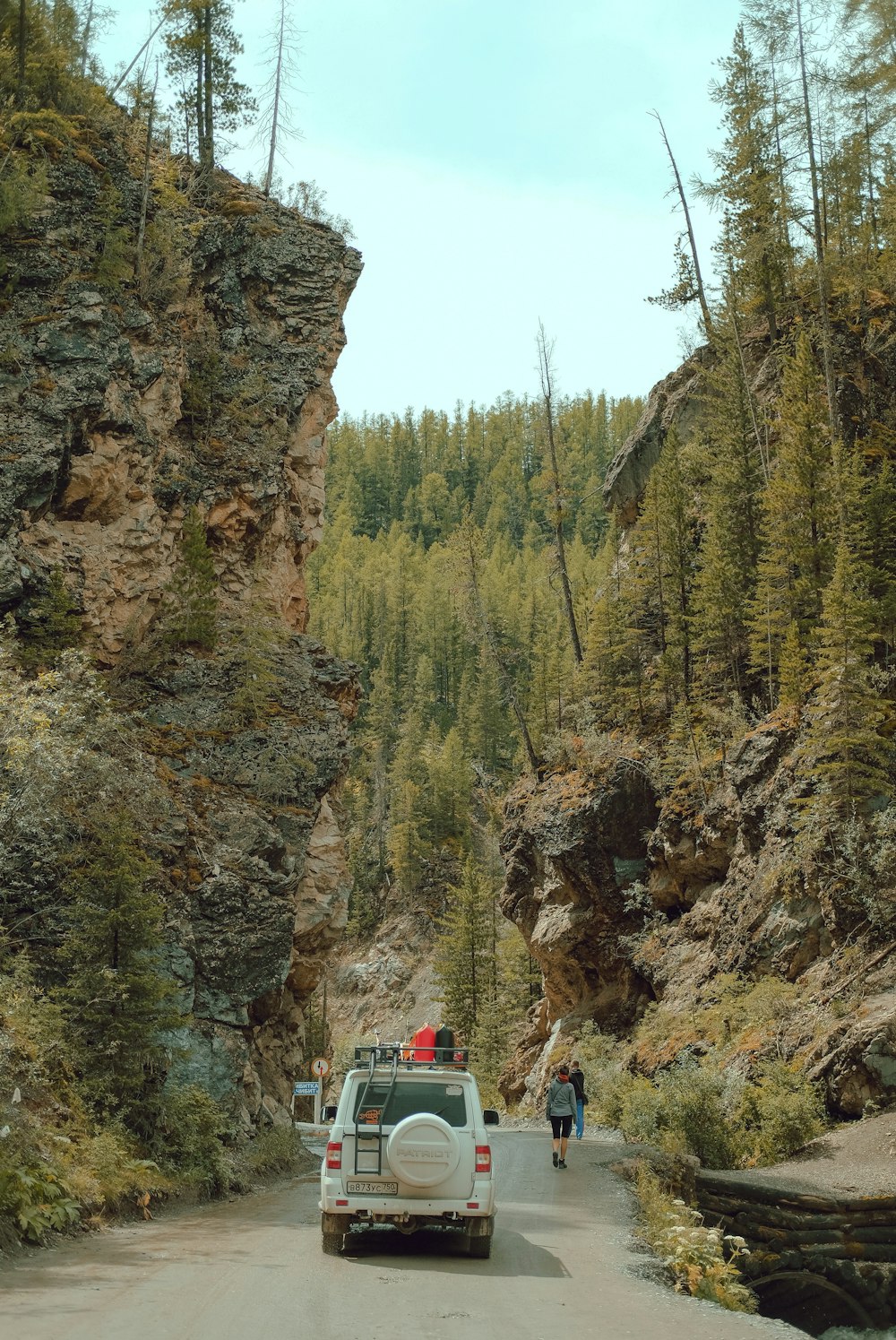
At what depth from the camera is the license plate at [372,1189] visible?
10508mm

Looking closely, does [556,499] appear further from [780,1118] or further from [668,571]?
[780,1118]

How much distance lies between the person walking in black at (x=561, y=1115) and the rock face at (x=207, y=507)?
5834mm

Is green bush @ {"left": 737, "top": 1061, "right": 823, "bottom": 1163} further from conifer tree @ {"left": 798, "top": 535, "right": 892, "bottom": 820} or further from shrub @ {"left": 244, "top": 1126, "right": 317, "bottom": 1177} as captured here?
shrub @ {"left": 244, "top": 1126, "right": 317, "bottom": 1177}

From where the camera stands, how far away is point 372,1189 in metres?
10.5

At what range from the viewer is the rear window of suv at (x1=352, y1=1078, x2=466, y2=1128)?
11.1 m

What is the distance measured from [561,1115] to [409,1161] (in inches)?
348

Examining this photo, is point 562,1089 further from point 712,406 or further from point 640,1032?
point 712,406

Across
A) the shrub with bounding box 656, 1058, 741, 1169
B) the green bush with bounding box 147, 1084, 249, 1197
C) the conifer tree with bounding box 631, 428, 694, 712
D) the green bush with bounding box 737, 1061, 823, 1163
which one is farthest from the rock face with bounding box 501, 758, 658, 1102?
the green bush with bounding box 147, 1084, 249, 1197

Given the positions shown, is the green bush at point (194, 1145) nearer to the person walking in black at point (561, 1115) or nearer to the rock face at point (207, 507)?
the rock face at point (207, 507)

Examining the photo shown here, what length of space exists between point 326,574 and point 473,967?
81067mm

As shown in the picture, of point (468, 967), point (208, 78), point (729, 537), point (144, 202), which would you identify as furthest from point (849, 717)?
point (468, 967)

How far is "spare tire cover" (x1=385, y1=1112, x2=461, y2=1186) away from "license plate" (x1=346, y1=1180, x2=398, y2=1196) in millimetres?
208

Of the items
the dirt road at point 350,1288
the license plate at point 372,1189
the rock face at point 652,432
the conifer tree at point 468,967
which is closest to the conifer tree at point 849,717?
the dirt road at point 350,1288

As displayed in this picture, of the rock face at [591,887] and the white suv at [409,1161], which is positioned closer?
the white suv at [409,1161]
